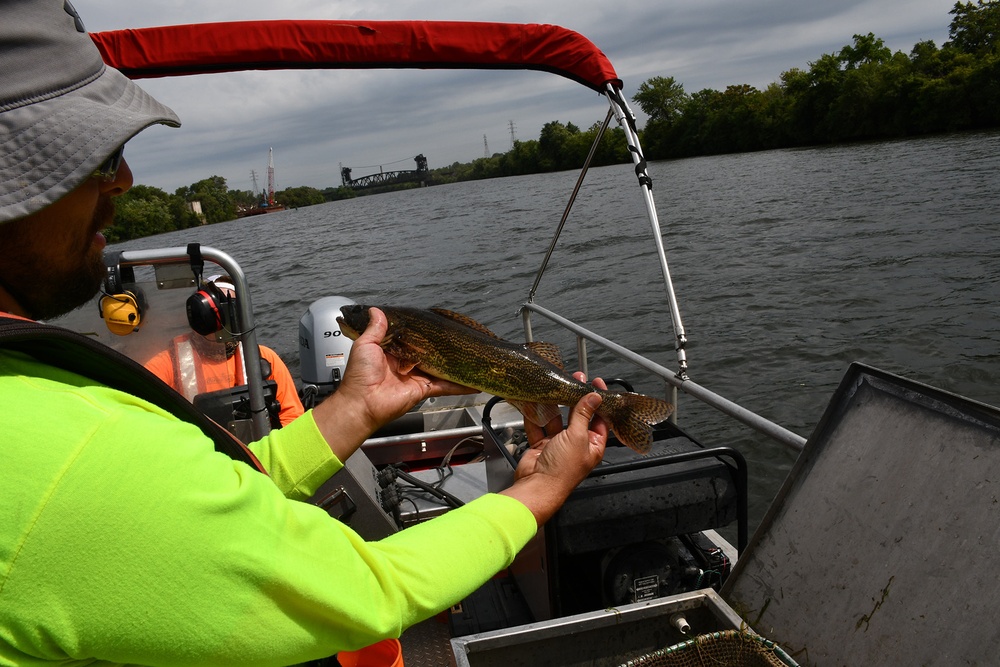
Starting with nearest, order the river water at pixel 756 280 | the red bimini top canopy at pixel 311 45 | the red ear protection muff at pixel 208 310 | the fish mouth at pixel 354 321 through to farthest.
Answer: the fish mouth at pixel 354 321
the red ear protection muff at pixel 208 310
the red bimini top canopy at pixel 311 45
the river water at pixel 756 280

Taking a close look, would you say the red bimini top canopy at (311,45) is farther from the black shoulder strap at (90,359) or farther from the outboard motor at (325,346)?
the black shoulder strap at (90,359)

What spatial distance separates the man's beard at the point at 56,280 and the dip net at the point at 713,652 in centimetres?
228

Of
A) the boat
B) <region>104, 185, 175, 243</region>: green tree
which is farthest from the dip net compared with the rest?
<region>104, 185, 175, 243</region>: green tree

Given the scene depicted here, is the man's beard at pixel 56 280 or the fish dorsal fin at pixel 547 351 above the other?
the man's beard at pixel 56 280

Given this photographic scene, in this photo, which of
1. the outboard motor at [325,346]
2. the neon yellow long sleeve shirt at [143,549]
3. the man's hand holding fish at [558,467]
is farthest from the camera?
the outboard motor at [325,346]

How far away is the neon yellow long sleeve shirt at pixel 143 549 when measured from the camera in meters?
1.14

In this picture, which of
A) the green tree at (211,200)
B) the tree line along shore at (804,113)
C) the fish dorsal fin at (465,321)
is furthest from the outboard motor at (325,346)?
the green tree at (211,200)

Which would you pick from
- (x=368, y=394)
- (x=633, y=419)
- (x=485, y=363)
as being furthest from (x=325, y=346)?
(x=633, y=419)

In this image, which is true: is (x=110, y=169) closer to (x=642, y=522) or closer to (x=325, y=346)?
(x=642, y=522)

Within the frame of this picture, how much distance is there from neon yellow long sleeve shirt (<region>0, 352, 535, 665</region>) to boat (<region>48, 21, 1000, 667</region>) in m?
1.51

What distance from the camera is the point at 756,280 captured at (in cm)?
1900

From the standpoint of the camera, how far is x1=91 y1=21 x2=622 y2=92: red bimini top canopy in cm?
470

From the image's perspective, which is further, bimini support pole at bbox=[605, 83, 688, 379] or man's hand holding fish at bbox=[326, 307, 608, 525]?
bimini support pole at bbox=[605, 83, 688, 379]

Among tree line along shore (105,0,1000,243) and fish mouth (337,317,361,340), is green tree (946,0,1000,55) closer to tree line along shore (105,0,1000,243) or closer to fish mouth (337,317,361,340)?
tree line along shore (105,0,1000,243)
